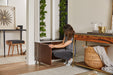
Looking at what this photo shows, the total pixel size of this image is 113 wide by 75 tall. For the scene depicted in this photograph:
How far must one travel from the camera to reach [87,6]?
170 inches

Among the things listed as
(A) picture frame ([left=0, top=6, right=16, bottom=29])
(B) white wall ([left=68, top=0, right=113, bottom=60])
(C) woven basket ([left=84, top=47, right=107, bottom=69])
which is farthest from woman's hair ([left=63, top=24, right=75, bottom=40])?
(A) picture frame ([left=0, top=6, right=16, bottom=29])

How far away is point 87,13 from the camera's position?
434 centimetres

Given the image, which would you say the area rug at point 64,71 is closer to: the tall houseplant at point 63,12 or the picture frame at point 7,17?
the tall houseplant at point 63,12

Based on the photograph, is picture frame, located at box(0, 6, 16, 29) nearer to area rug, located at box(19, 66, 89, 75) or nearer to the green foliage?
the green foliage

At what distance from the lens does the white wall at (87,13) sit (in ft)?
12.7

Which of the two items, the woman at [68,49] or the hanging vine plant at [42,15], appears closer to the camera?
the woman at [68,49]

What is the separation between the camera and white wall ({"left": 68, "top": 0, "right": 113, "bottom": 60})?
3.87 meters

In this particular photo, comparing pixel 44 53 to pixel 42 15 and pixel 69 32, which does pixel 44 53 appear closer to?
pixel 69 32

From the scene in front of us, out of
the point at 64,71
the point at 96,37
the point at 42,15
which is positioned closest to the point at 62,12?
the point at 42,15

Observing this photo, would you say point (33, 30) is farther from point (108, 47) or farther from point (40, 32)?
point (108, 47)

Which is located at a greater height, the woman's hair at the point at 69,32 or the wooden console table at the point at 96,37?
the woman's hair at the point at 69,32

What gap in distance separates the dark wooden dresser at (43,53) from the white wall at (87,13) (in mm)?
817

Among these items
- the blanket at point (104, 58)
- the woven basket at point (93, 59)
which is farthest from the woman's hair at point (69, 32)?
the blanket at point (104, 58)

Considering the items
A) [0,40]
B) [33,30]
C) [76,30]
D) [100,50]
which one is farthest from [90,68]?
[0,40]
